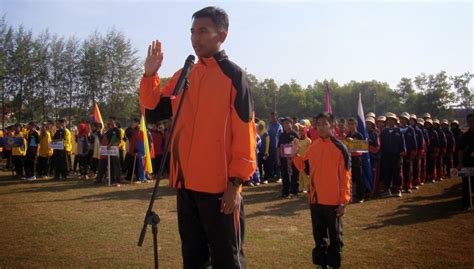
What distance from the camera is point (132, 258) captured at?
5.63 metres

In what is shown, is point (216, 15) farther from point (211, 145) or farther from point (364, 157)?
point (364, 157)

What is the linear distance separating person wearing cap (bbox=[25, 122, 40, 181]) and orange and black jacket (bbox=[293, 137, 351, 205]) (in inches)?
555

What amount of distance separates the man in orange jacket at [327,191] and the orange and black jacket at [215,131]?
8.17 feet

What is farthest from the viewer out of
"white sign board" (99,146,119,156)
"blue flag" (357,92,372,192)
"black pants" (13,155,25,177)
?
"black pants" (13,155,25,177)

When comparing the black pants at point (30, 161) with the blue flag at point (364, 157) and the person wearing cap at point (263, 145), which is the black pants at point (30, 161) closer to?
the person wearing cap at point (263, 145)

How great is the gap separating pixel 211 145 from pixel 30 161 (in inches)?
625

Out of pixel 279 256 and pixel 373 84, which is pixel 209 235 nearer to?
pixel 279 256

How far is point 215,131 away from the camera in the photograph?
2.65 meters

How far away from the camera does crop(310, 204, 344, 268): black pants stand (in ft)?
15.5

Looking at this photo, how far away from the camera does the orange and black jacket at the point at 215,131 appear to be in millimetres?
2637

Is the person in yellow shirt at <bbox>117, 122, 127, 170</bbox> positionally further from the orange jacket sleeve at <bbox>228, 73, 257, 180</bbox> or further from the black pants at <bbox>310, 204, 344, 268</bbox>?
the orange jacket sleeve at <bbox>228, 73, 257, 180</bbox>

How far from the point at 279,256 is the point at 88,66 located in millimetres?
34053

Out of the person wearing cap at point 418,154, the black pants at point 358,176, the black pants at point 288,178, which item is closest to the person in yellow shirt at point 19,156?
the black pants at point 288,178

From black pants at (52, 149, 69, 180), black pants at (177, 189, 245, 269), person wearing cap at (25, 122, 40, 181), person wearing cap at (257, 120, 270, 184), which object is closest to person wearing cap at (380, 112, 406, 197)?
person wearing cap at (257, 120, 270, 184)
